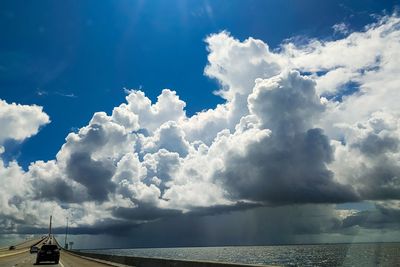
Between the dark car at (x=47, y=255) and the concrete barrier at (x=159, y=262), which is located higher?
the dark car at (x=47, y=255)

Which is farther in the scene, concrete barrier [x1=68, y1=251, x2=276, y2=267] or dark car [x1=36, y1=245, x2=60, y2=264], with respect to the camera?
dark car [x1=36, y1=245, x2=60, y2=264]

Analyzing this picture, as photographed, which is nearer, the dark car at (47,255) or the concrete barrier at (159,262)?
the concrete barrier at (159,262)

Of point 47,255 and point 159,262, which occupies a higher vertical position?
point 47,255

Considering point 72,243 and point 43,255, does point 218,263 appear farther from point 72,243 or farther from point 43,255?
point 72,243

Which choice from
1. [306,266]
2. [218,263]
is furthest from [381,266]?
[218,263]

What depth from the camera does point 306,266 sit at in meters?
91.1

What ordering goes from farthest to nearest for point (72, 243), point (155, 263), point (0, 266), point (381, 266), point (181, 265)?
point (72, 243) → point (381, 266) → point (0, 266) → point (155, 263) → point (181, 265)

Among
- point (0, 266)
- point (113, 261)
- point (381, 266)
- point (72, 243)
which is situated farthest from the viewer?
point (72, 243)

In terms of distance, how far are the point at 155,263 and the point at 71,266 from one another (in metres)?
14.6

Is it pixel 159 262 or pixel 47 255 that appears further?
pixel 47 255

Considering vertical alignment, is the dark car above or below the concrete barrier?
above

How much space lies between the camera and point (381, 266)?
8600 centimetres

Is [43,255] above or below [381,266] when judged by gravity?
above

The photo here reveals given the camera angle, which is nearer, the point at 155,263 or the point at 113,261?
the point at 155,263
